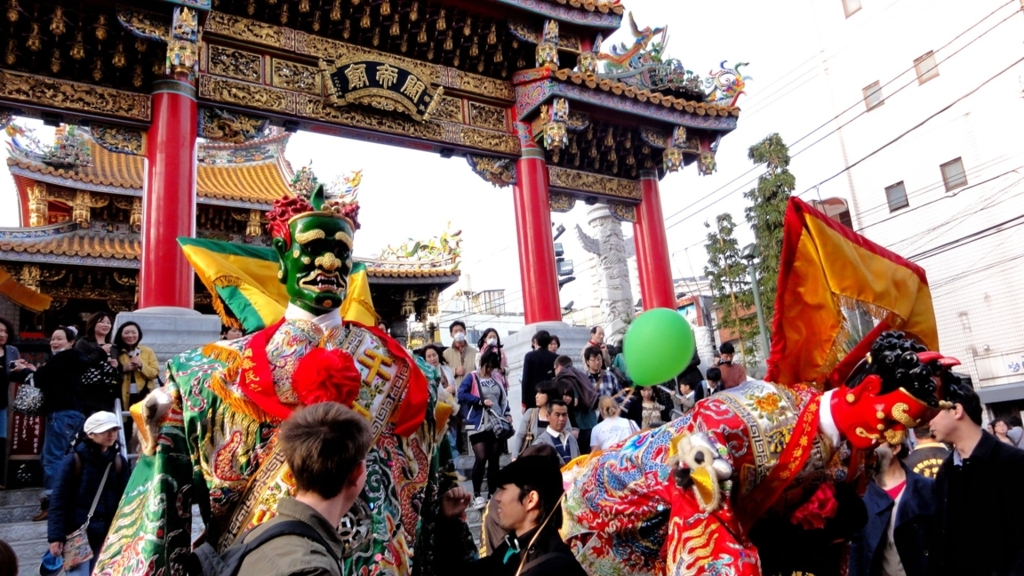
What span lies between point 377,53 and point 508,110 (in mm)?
2106

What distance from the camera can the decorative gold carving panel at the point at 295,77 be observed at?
861 centimetres

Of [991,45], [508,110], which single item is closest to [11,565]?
[508,110]

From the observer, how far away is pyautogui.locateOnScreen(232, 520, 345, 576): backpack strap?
152 cm

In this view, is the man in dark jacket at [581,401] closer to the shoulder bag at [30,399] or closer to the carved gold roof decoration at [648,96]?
the shoulder bag at [30,399]

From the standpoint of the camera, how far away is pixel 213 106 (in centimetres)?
812

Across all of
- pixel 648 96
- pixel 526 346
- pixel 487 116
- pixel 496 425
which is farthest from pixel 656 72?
pixel 496 425

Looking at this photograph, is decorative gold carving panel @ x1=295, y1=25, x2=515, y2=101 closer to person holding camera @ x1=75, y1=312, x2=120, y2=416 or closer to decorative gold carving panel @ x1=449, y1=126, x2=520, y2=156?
decorative gold carving panel @ x1=449, y1=126, x2=520, y2=156

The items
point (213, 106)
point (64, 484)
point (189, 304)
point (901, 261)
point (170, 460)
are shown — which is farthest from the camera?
point (213, 106)

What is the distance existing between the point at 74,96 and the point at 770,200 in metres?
14.2

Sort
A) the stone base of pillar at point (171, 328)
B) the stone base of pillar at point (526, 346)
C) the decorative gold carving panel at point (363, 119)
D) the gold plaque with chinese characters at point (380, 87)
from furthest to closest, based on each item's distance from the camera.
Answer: the stone base of pillar at point (526, 346), the gold plaque with chinese characters at point (380, 87), the decorative gold carving panel at point (363, 119), the stone base of pillar at point (171, 328)

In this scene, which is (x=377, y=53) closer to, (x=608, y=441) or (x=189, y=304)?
(x=189, y=304)

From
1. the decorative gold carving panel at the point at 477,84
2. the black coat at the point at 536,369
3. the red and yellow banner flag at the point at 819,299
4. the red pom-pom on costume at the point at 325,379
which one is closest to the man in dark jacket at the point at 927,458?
the red and yellow banner flag at the point at 819,299

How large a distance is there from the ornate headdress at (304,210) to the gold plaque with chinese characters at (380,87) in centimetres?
646

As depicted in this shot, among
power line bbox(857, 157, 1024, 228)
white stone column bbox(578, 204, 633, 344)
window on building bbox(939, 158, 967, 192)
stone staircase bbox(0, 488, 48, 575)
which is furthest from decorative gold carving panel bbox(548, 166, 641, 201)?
window on building bbox(939, 158, 967, 192)
